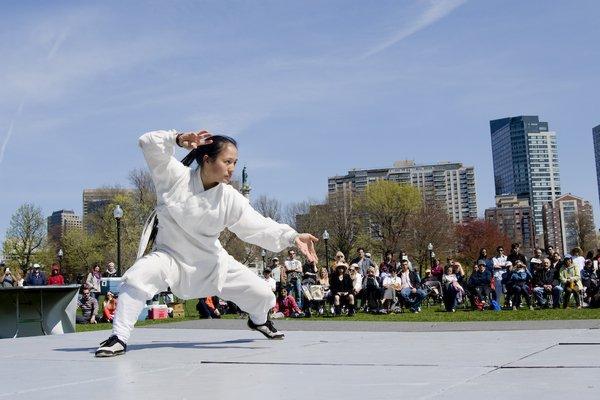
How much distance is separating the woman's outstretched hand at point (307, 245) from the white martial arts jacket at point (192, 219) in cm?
10

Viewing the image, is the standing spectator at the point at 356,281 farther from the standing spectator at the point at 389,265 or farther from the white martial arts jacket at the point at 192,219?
the white martial arts jacket at the point at 192,219

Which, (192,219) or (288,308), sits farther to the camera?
(288,308)

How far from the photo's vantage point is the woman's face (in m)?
6.76

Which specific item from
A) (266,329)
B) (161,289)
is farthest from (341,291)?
(161,289)

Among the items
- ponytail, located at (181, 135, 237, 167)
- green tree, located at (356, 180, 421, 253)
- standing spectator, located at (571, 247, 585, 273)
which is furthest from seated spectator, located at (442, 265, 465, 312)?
green tree, located at (356, 180, 421, 253)

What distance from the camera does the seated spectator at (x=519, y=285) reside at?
57.2 ft

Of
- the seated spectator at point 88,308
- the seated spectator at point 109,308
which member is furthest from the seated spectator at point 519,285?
the seated spectator at point 88,308

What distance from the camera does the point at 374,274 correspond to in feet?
61.7

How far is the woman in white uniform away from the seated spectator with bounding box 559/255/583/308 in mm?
12363

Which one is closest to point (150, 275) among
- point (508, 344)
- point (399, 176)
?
point (508, 344)

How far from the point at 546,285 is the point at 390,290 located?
3.97 metres

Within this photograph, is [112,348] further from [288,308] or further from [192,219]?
[288,308]

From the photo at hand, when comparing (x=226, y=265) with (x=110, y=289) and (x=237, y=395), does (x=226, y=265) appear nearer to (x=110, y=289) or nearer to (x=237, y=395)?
(x=237, y=395)

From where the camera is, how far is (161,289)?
6691mm
